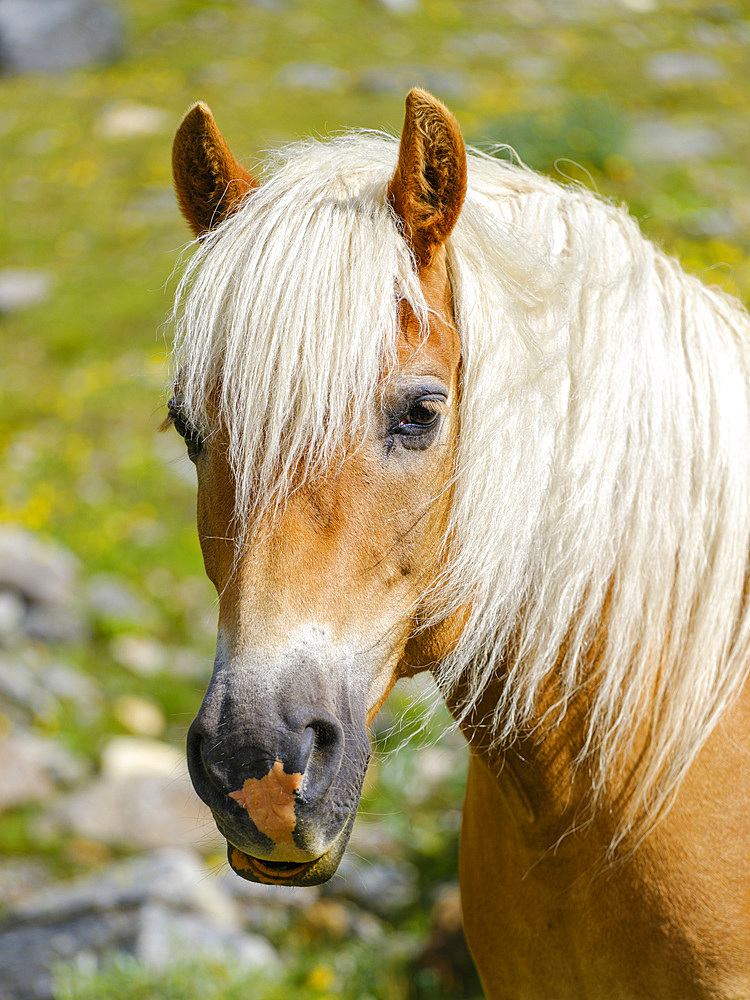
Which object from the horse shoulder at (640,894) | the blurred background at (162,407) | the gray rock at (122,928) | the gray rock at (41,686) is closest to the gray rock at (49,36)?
the blurred background at (162,407)

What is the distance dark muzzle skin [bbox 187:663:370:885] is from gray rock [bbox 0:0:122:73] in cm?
1235

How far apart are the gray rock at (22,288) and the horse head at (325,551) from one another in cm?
696

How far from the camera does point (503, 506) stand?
143 cm

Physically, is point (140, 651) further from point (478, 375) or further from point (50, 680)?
point (478, 375)

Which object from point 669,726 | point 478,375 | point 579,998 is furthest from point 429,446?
point 579,998

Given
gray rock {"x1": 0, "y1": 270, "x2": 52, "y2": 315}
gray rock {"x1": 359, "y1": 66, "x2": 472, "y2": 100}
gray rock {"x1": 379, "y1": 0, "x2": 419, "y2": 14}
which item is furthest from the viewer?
gray rock {"x1": 379, "y1": 0, "x2": 419, "y2": 14}

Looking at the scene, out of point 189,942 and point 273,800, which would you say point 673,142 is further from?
point 273,800

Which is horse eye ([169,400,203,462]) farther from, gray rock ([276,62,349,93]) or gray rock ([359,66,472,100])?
gray rock ([276,62,349,93])

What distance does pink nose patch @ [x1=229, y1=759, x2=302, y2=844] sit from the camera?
1.21 meters

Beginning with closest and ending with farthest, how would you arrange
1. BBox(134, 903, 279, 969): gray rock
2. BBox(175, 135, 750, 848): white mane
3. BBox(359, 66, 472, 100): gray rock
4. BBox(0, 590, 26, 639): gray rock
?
1. BBox(175, 135, 750, 848): white mane
2. BBox(134, 903, 279, 969): gray rock
3. BBox(0, 590, 26, 639): gray rock
4. BBox(359, 66, 472, 100): gray rock

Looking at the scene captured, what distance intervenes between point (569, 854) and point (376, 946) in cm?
190

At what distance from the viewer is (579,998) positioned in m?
1.62

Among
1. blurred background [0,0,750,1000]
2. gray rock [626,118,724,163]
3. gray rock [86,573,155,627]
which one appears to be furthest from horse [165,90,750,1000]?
gray rock [626,118,724,163]

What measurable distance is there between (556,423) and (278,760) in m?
0.73
